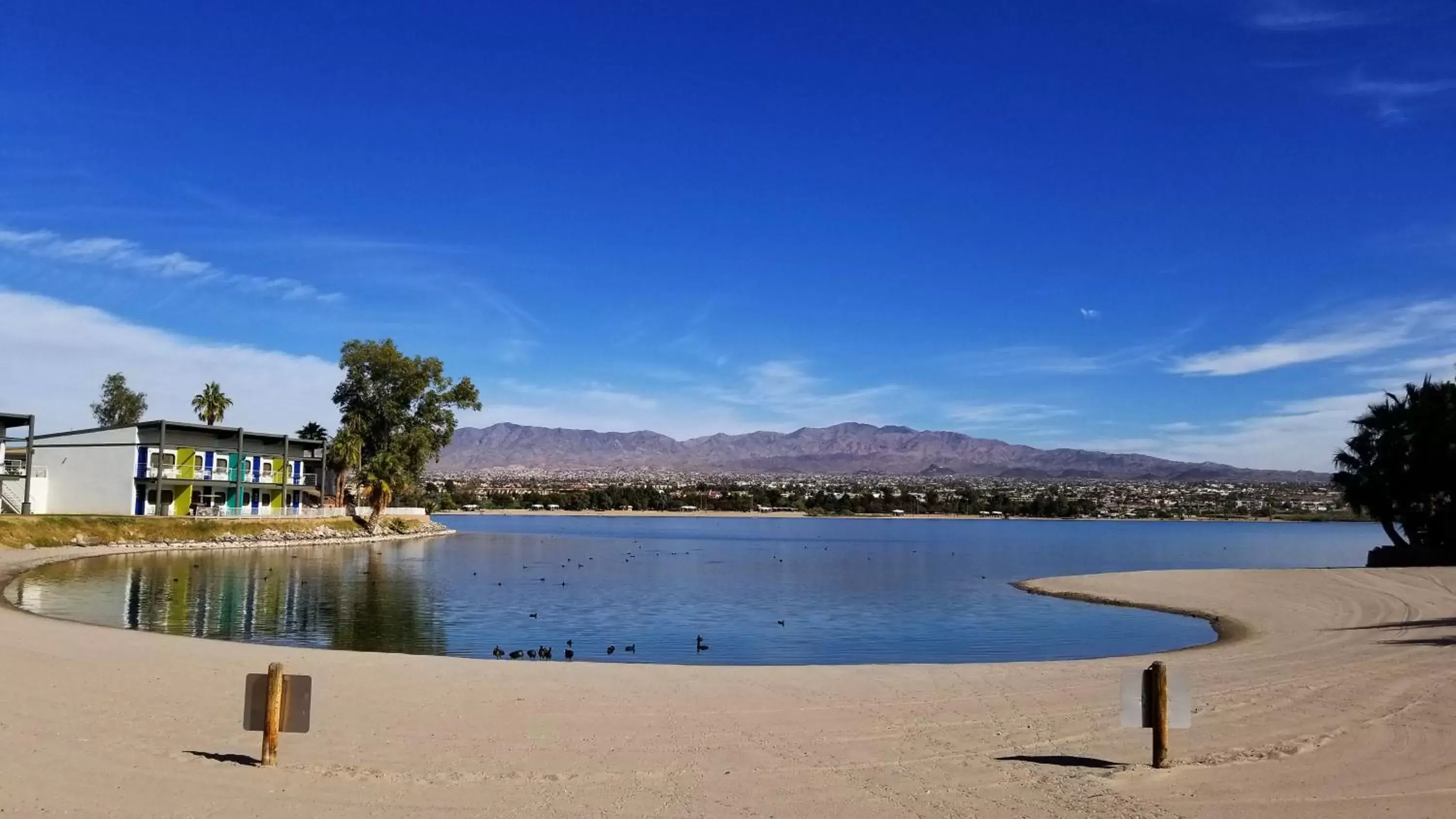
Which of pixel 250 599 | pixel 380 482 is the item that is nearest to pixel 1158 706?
pixel 250 599

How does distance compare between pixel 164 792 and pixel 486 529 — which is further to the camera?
pixel 486 529

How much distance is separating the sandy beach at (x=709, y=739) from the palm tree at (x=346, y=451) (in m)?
67.3

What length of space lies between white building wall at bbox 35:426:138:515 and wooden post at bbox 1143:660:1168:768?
7286 cm

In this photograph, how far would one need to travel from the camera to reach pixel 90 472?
227 ft

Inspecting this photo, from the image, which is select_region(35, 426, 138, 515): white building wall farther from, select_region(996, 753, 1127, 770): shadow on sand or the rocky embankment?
select_region(996, 753, 1127, 770): shadow on sand

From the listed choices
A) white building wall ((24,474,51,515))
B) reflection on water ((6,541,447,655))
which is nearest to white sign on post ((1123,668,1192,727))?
reflection on water ((6,541,447,655))

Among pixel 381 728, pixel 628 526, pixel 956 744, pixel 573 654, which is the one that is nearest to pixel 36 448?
pixel 573 654

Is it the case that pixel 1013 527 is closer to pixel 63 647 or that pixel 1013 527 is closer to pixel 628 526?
pixel 628 526

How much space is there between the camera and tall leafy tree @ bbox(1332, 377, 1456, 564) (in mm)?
48031

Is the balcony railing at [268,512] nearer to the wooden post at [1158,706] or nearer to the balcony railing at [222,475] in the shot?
the balcony railing at [222,475]

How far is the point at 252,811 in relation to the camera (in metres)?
8.30

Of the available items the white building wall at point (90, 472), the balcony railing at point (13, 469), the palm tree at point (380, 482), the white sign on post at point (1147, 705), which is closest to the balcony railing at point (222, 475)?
the white building wall at point (90, 472)

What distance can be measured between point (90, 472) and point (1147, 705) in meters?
75.1

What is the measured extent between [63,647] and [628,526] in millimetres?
126096
